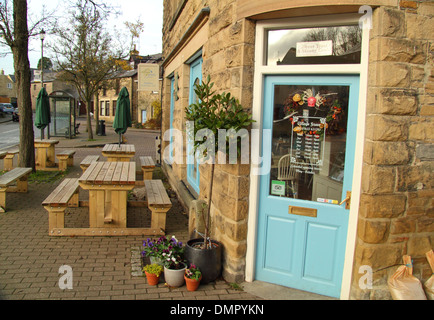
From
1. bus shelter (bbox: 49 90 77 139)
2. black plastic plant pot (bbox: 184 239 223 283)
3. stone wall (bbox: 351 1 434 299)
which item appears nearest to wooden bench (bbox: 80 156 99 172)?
black plastic plant pot (bbox: 184 239 223 283)

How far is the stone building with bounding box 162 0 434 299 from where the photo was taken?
3.48 metres

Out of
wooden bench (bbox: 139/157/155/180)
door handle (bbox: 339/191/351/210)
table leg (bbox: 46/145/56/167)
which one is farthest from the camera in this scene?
table leg (bbox: 46/145/56/167)

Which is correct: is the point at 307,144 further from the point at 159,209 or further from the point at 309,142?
the point at 159,209

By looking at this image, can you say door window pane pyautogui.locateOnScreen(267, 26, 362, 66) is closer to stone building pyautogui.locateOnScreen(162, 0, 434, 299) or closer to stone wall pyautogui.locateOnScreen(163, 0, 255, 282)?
stone building pyautogui.locateOnScreen(162, 0, 434, 299)

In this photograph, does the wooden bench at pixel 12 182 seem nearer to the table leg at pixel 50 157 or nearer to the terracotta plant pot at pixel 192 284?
the table leg at pixel 50 157

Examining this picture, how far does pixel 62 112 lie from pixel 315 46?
2109 cm

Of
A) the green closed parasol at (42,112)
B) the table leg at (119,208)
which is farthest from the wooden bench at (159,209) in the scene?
the green closed parasol at (42,112)

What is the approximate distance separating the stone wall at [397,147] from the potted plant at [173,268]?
6.01 feet

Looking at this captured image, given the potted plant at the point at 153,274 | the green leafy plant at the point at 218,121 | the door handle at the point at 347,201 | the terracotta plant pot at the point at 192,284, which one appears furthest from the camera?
the potted plant at the point at 153,274

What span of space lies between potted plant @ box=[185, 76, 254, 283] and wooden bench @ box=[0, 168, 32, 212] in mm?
4190

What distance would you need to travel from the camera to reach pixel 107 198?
5.95m

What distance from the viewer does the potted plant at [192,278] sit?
4.05m
